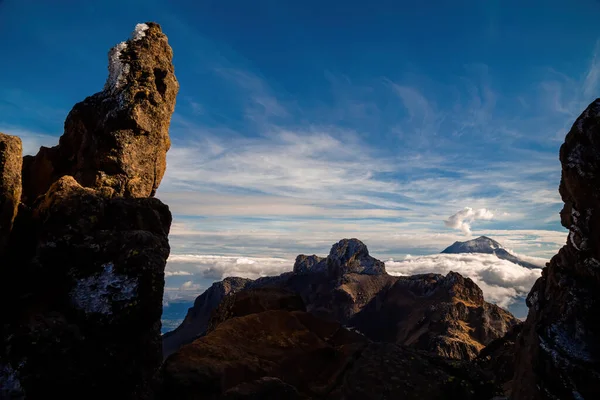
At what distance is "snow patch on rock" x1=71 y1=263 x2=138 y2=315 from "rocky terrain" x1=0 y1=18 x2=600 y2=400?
72mm

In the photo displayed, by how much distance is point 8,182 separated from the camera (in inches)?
784

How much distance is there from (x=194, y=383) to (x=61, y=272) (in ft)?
35.8

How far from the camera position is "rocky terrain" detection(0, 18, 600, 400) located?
58.6ft

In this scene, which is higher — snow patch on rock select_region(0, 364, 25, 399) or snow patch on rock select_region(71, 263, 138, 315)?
snow patch on rock select_region(71, 263, 138, 315)

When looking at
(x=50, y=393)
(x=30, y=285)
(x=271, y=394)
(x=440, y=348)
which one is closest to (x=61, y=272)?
(x=30, y=285)

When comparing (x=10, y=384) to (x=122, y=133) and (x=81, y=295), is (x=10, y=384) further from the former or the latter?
(x=122, y=133)

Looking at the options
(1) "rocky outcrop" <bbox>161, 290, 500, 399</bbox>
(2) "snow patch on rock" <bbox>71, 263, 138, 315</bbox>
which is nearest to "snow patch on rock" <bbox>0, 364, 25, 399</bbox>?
(2) "snow patch on rock" <bbox>71, 263, 138, 315</bbox>

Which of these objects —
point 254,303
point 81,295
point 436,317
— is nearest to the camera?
point 81,295

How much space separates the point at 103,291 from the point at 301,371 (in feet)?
45.7

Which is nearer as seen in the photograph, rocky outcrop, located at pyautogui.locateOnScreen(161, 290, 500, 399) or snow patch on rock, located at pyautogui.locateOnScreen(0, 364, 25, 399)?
snow patch on rock, located at pyautogui.locateOnScreen(0, 364, 25, 399)

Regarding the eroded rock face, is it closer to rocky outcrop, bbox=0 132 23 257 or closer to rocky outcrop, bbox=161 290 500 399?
rocky outcrop, bbox=0 132 23 257

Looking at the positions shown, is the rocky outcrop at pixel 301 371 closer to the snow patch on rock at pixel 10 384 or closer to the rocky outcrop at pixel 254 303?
the snow patch on rock at pixel 10 384

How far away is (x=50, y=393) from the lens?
55.1ft

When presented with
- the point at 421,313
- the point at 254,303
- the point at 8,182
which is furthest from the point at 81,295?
the point at 421,313
